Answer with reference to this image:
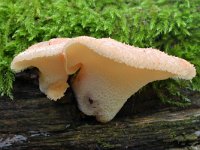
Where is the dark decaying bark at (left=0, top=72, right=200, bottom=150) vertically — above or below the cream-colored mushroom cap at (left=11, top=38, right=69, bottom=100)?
below

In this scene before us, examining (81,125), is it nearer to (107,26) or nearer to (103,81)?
(103,81)

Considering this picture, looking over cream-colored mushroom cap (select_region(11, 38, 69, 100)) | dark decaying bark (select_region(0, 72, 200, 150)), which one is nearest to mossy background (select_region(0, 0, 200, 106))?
dark decaying bark (select_region(0, 72, 200, 150))

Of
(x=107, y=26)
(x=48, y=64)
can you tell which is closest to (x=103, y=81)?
(x=48, y=64)

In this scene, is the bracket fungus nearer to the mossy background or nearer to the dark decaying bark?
the dark decaying bark

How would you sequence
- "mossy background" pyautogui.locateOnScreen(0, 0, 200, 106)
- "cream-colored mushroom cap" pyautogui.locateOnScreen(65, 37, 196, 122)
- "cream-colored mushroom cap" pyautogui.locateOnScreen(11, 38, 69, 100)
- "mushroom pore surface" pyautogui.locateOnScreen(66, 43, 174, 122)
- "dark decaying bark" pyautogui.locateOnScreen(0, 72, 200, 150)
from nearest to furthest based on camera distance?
"cream-colored mushroom cap" pyautogui.locateOnScreen(65, 37, 196, 122)
"cream-colored mushroom cap" pyautogui.locateOnScreen(11, 38, 69, 100)
"mushroom pore surface" pyautogui.locateOnScreen(66, 43, 174, 122)
"dark decaying bark" pyautogui.locateOnScreen(0, 72, 200, 150)
"mossy background" pyautogui.locateOnScreen(0, 0, 200, 106)

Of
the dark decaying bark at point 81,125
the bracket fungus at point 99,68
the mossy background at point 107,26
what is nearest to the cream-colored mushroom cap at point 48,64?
the bracket fungus at point 99,68

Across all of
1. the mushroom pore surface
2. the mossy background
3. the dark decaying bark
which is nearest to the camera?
the mushroom pore surface

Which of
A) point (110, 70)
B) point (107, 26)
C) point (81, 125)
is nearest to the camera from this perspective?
point (110, 70)

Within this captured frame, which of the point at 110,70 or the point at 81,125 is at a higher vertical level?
the point at 110,70
